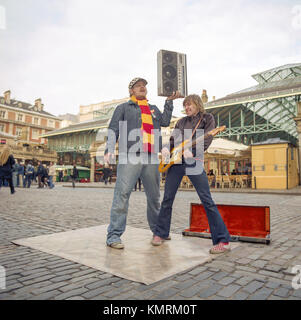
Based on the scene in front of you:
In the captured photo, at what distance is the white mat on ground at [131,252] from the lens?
2.39 meters

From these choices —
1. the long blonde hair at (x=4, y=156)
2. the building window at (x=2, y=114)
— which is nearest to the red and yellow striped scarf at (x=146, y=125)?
the long blonde hair at (x=4, y=156)

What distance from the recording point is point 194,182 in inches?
122

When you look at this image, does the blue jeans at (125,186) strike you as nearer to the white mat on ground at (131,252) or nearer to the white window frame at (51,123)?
the white mat on ground at (131,252)

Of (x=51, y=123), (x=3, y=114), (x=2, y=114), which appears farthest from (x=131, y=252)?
(x=51, y=123)

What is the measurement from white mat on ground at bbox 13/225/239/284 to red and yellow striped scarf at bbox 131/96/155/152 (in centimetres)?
118

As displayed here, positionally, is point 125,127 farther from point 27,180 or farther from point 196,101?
point 27,180

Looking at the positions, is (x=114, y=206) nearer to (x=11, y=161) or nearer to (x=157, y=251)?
(x=157, y=251)

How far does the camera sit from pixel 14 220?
5004 mm

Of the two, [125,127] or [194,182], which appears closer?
[194,182]

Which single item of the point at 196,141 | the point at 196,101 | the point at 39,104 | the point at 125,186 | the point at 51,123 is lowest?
the point at 125,186

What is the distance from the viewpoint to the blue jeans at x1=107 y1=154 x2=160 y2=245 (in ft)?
10.6

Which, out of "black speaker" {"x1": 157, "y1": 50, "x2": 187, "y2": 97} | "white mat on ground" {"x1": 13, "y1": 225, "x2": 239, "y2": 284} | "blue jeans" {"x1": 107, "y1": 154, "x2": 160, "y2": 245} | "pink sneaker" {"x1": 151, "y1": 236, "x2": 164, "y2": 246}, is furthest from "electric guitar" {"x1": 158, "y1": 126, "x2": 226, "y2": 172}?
"black speaker" {"x1": 157, "y1": 50, "x2": 187, "y2": 97}

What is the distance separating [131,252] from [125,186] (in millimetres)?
746
